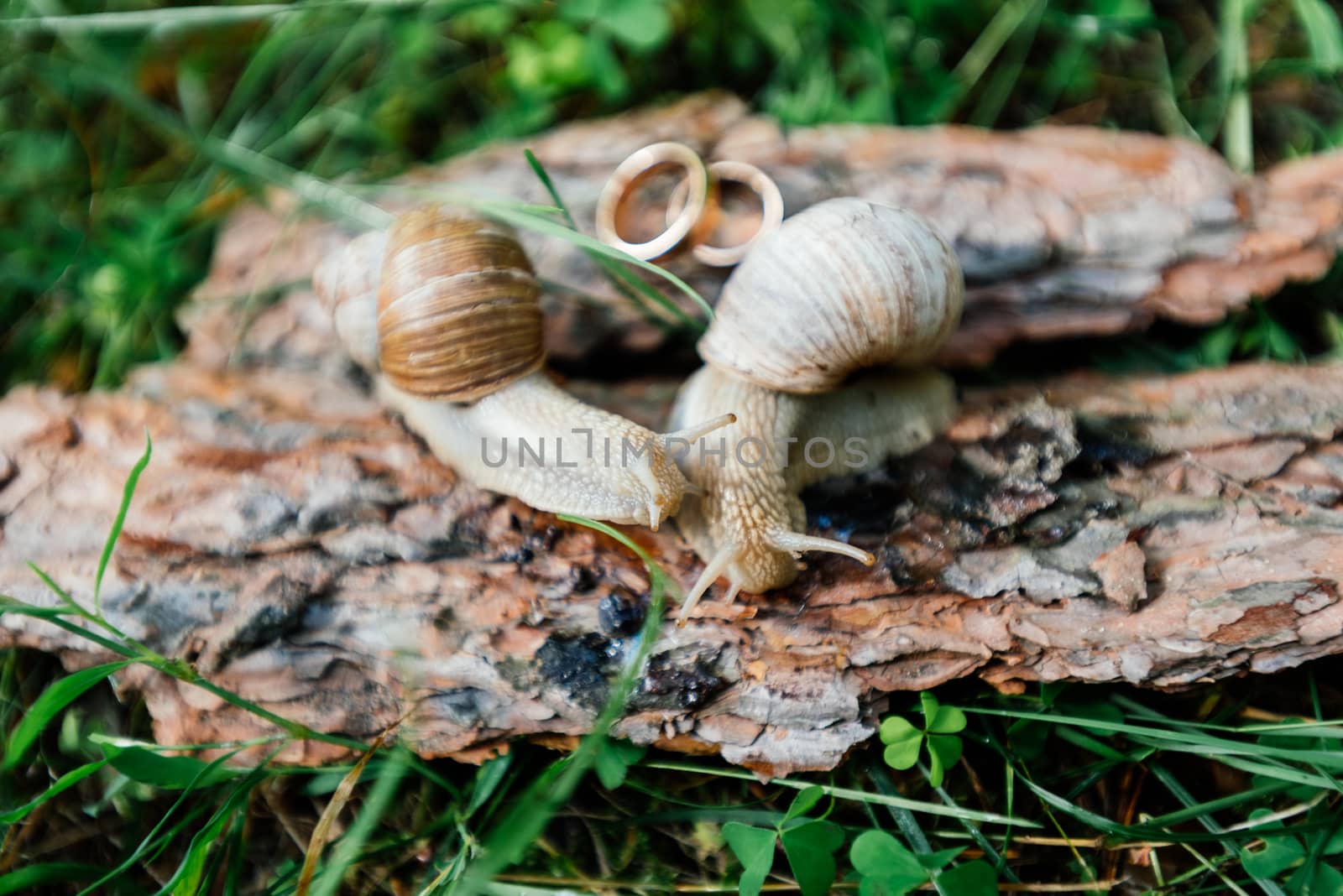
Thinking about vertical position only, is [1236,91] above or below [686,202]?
above

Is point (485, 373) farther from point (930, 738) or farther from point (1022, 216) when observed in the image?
point (1022, 216)

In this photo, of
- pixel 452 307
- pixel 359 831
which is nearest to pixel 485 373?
pixel 452 307

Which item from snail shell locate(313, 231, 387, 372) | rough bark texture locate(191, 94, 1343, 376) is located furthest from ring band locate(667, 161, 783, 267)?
snail shell locate(313, 231, 387, 372)

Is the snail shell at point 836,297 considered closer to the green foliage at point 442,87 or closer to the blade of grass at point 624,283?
the blade of grass at point 624,283

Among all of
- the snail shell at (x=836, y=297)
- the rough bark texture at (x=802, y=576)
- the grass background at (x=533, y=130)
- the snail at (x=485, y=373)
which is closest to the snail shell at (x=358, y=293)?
the snail at (x=485, y=373)

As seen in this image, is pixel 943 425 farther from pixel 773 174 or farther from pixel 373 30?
pixel 373 30

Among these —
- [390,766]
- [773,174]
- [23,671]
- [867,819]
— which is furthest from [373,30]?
[867,819]
